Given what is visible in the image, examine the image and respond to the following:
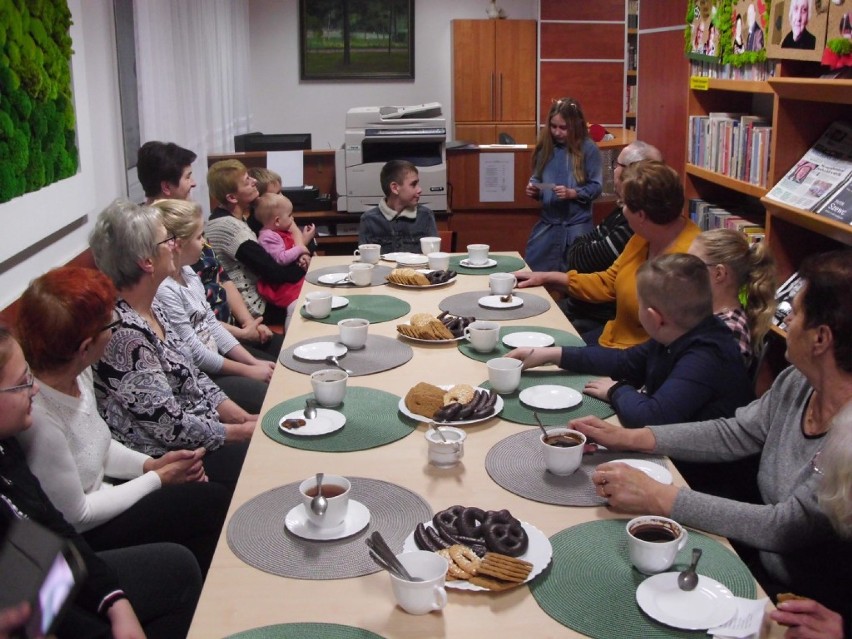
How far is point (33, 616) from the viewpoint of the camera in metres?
0.59

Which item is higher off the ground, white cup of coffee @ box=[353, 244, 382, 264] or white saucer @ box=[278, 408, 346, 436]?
white cup of coffee @ box=[353, 244, 382, 264]

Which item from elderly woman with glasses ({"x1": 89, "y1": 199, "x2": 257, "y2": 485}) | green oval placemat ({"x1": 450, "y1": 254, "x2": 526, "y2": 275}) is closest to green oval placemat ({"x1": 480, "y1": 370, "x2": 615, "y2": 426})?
elderly woman with glasses ({"x1": 89, "y1": 199, "x2": 257, "y2": 485})

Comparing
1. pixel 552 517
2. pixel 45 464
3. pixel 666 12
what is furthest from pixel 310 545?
pixel 666 12

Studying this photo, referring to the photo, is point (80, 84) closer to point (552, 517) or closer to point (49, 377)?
point (49, 377)

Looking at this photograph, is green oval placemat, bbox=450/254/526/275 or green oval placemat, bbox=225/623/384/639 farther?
green oval placemat, bbox=450/254/526/275

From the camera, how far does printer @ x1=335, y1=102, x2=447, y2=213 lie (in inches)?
186

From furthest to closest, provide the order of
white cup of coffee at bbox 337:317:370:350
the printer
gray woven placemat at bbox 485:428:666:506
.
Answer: the printer → white cup of coffee at bbox 337:317:370:350 → gray woven placemat at bbox 485:428:666:506

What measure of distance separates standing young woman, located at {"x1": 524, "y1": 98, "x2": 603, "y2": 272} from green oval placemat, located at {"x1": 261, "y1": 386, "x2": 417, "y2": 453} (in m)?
2.52

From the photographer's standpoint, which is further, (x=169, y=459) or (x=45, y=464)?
(x=169, y=459)

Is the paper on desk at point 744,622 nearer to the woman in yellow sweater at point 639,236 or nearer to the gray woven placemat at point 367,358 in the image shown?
the gray woven placemat at point 367,358

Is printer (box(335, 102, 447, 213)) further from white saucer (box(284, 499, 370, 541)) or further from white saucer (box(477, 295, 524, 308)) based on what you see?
white saucer (box(284, 499, 370, 541))

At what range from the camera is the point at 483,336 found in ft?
7.66

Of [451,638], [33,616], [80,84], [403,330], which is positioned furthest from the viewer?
[80,84]

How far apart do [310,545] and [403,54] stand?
7.09 meters
